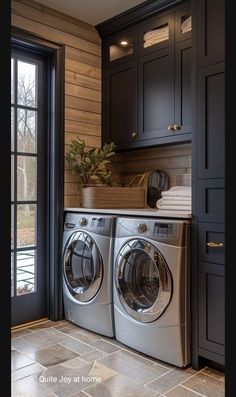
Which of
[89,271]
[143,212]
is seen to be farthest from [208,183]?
[89,271]

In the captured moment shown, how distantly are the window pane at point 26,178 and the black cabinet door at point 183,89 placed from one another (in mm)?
1302

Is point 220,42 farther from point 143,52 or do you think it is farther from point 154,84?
point 143,52

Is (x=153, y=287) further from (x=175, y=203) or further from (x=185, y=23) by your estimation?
(x=185, y=23)

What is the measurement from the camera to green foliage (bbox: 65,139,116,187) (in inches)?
113

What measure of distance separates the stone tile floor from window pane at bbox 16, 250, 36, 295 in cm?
44

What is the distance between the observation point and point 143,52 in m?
2.80

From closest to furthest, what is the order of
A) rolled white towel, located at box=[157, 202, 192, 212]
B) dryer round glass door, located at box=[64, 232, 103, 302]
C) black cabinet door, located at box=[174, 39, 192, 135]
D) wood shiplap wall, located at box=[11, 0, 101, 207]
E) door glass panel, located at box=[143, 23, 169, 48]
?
rolled white towel, located at box=[157, 202, 192, 212], black cabinet door, located at box=[174, 39, 192, 135], dryer round glass door, located at box=[64, 232, 103, 302], door glass panel, located at box=[143, 23, 169, 48], wood shiplap wall, located at box=[11, 0, 101, 207]

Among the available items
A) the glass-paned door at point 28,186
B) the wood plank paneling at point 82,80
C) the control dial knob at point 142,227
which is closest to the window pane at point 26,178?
the glass-paned door at point 28,186

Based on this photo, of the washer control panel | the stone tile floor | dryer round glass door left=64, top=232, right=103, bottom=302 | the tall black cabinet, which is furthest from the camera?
dryer round glass door left=64, top=232, right=103, bottom=302

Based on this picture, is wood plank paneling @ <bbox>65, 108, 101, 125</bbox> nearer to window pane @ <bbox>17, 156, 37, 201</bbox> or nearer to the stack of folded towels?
window pane @ <bbox>17, 156, 37, 201</bbox>

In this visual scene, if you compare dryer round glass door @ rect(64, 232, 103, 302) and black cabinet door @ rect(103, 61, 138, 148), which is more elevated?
black cabinet door @ rect(103, 61, 138, 148)

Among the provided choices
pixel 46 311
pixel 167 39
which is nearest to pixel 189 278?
pixel 46 311

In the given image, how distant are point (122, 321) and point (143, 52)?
220cm

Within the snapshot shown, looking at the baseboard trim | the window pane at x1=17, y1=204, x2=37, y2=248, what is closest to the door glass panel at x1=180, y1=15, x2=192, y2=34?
the window pane at x1=17, y1=204, x2=37, y2=248
